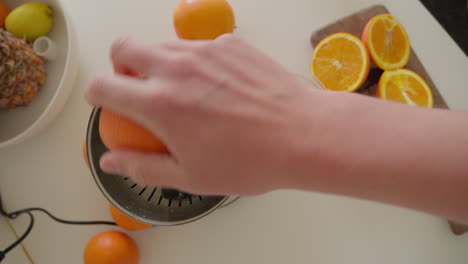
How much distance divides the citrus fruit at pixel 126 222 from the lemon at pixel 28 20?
39cm

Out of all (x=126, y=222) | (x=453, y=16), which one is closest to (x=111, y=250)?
(x=126, y=222)

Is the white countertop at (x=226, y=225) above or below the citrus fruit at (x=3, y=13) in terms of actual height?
below

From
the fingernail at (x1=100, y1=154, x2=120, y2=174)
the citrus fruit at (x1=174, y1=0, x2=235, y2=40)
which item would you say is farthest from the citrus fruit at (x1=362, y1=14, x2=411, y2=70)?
the fingernail at (x1=100, y1=154, x2=120, y2=174)

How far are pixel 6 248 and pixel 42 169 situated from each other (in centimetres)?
17

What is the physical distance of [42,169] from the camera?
0.73 metres

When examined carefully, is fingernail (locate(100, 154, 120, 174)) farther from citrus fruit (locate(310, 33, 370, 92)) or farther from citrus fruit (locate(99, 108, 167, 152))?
citrus fruit (locate(310, 33, 370, 92))

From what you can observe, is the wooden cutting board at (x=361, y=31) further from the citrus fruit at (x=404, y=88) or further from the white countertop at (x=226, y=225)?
the white countertop at (x=226, y=225)

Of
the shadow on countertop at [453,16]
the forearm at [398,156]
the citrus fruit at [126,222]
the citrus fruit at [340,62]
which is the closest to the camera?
the forearm at [398,156]

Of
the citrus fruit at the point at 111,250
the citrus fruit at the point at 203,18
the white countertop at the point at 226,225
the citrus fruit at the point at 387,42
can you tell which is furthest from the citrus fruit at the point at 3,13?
the citrus fruit at the point at 387,42

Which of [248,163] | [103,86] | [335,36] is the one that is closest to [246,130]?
[248,163]

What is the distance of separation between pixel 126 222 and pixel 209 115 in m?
0.36

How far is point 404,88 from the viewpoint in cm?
74

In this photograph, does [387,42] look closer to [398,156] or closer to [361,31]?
[361,31]

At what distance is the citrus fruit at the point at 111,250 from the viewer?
641 mm
